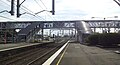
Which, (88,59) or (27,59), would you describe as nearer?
(88,59)

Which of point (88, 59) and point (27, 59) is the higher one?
point (88, 59)

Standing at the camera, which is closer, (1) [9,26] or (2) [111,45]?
(2) [111,45]

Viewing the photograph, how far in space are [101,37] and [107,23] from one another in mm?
91495

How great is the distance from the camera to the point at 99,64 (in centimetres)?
1909

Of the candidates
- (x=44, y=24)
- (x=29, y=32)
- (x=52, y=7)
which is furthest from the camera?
(x=44, y=24)

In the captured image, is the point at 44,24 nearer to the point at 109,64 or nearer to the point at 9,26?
the point at 9,26

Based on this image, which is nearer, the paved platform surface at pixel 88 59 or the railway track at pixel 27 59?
the paved platform surface at pixel 88 59

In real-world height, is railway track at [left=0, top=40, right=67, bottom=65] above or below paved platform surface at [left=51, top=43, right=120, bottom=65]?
below

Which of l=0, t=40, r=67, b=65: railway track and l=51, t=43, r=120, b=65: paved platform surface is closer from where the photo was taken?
l=51, t=43, r=120, b=65: paved platform surface

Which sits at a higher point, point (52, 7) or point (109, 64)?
point (52, 7)

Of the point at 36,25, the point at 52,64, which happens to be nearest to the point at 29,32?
the point at 36,25

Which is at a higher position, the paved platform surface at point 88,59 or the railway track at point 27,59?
the paved platform surface at point 88,59

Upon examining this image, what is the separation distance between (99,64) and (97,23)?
445ft

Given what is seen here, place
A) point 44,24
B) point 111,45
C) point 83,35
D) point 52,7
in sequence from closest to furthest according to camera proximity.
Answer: point 52,7 → point 111,45 → point 83,35 → point 44,24
